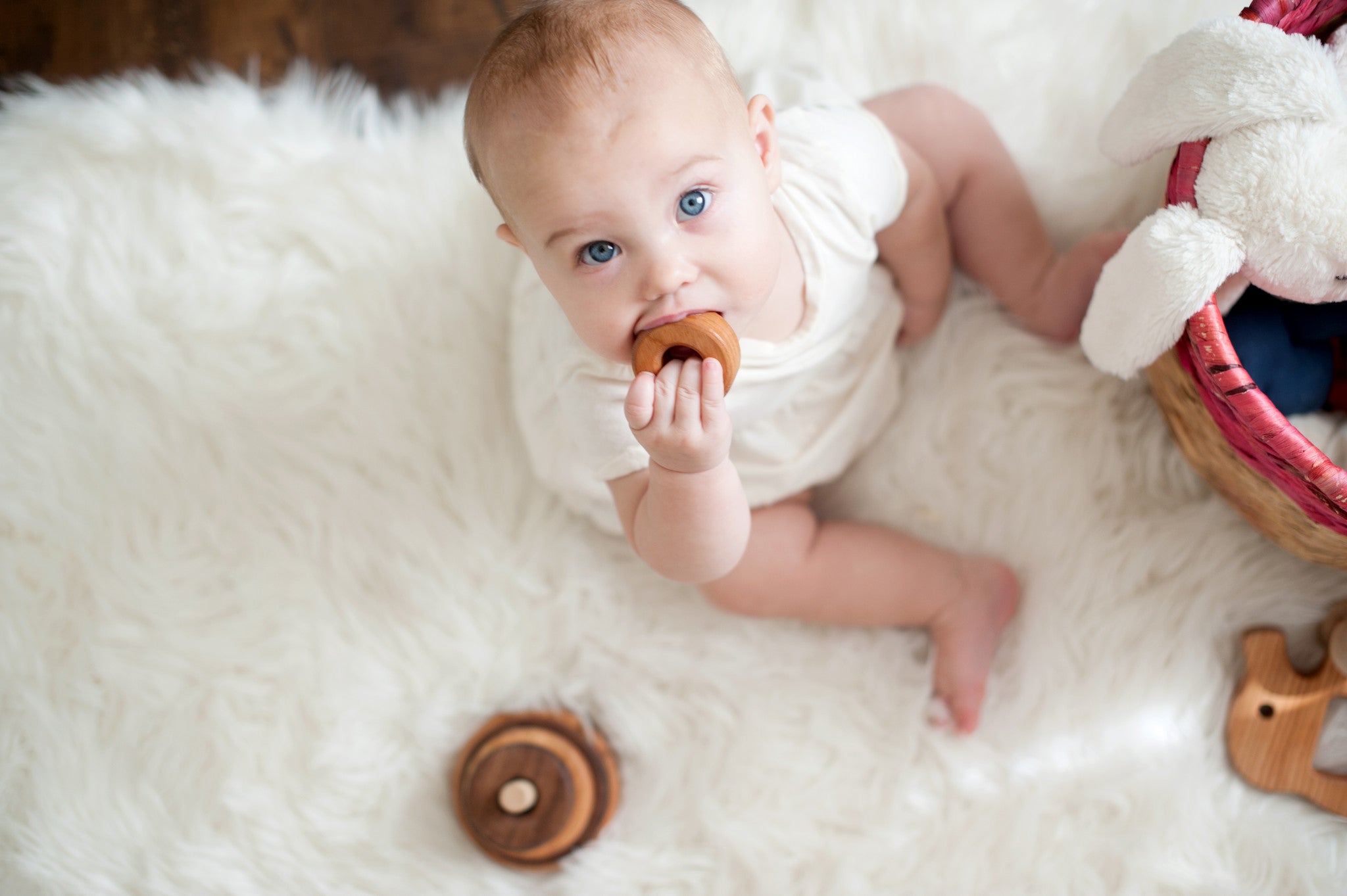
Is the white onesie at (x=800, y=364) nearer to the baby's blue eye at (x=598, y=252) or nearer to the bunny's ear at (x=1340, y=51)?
the baby's blue eye at (x=598, y=252)

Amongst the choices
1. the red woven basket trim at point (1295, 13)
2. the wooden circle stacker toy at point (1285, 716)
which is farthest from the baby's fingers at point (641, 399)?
the wooden circle stacker toy at point (1285, 716)

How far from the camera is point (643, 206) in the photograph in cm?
66

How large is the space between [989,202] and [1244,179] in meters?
0.31

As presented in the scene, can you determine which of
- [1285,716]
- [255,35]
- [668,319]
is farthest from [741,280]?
[255,35]

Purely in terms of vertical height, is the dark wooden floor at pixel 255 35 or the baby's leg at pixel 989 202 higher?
the dark wooden floor at pixel 255 35

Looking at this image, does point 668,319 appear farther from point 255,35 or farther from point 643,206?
point 255,35

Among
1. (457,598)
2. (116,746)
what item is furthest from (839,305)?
(116,746)

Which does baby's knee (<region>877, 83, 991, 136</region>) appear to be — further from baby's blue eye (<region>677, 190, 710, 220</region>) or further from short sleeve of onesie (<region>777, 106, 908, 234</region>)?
baby's blue eye (<region>677, 190, 710, 220</region>)

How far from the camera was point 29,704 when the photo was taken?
3.45 feet

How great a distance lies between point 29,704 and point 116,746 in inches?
4.2

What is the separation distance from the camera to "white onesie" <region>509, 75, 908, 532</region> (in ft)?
2.83

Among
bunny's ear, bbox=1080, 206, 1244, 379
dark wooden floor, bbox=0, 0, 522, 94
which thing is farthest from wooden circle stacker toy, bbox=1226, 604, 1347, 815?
dark wooden floor, bbox=0, 0, 522, 94

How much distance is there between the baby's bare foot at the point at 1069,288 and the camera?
958 mm

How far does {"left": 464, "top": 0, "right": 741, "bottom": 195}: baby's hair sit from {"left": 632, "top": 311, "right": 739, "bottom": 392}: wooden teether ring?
167mm
